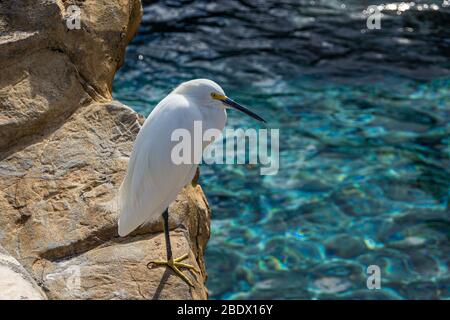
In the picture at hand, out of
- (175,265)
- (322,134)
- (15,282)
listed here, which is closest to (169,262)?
(175,265)

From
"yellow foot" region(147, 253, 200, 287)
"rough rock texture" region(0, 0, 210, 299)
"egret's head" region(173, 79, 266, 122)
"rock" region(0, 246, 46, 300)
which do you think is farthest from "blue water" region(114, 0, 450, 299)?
"rock" region(0, 246, 46, 300)

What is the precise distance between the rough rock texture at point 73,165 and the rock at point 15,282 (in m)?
0.16

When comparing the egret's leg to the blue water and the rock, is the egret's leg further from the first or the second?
the blue water

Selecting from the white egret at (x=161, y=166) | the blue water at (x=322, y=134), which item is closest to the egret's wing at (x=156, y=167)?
the white egret at (x=161, y=166)

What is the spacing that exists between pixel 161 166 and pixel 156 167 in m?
0.03

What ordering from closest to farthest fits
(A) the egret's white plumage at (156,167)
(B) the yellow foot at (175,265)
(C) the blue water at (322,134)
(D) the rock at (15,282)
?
(D) the rock at (15,282) < (A) the egret's white plumage at (156,167) < (B) the yellow foot at (175,265) < (C) the blue water at (322,134)

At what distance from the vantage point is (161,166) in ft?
12.4

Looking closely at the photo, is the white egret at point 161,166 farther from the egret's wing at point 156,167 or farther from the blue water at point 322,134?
the blue water at point 322,134

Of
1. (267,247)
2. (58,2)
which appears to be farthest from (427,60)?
(58,2)

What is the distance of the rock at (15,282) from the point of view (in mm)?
3268

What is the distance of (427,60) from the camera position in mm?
8828

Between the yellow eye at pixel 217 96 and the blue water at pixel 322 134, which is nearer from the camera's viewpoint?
the yellow eye at pixel 217 96

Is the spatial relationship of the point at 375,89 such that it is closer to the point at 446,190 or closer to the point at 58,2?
the point at 446,190

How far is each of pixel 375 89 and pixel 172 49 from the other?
264 centimetres
